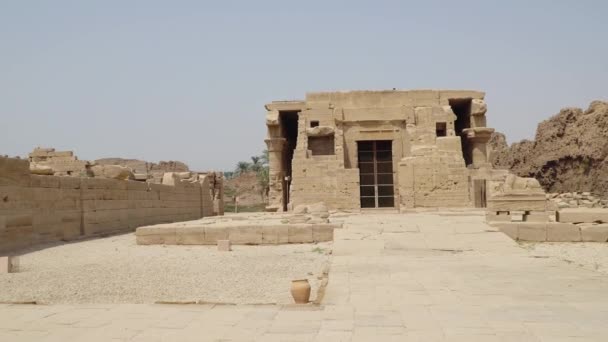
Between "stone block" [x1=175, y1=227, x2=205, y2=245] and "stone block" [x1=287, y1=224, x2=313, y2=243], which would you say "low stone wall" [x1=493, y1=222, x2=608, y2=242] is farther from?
"stone block" [x1=175, y1=227, x2=205, y2=245]

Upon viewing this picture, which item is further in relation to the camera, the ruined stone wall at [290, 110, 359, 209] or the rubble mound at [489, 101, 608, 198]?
the rubble mound at [489, 101, 608, 198]

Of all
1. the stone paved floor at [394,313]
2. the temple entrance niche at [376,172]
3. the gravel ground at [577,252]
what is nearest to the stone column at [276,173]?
the temple entrance niche at [376,172]

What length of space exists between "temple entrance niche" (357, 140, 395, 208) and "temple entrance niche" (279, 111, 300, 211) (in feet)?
10.9

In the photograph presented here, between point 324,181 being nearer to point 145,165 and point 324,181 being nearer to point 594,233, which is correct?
point 594,233

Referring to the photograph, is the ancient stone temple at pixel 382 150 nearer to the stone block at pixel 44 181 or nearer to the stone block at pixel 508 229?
the stone block at pixel 508 229

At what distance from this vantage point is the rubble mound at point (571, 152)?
27.0 m

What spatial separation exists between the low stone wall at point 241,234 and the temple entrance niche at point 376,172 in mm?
9084

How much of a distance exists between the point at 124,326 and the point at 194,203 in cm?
1613

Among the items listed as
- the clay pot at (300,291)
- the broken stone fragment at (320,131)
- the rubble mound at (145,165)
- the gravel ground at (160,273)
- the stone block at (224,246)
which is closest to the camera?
the clay pot at (300,291)

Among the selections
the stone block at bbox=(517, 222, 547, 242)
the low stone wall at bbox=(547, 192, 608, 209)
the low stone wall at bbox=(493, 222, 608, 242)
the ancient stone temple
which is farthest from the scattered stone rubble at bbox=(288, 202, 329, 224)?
the low stone wall at bbox=(547, 192, 608, 209)

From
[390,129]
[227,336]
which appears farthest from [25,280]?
[390,129]

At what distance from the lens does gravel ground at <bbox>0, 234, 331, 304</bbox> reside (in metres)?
6.05

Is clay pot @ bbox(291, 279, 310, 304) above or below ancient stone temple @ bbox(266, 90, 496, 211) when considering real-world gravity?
below

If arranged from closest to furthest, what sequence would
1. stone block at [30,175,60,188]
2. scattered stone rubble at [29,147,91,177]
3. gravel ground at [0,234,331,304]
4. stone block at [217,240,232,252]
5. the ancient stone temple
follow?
gravel ground at [0,234,331,304] < stone block at [217,240,232,252] < stone block at [30,175,60,188] < scattered stone rubble at [29,147,91,177] < the ancient stone temple
